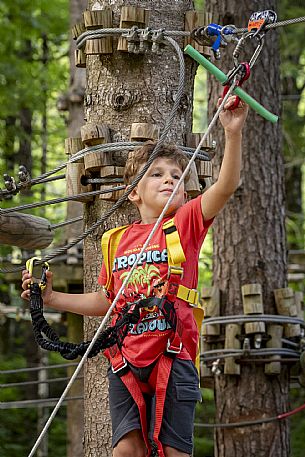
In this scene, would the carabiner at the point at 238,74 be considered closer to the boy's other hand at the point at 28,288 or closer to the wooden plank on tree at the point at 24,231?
the boy's other hand at the point at 28,288

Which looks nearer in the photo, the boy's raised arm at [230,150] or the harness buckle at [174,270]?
the boy's raised arm at [230,150]

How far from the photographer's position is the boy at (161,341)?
323cm

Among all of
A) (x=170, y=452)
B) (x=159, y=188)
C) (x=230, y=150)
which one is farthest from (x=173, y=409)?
(x=230, y=150)

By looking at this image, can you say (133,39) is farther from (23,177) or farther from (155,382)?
Result: (155,382)

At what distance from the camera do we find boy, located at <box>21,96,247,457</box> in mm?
3227

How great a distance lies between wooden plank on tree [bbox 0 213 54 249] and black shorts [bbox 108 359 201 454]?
1.17 m

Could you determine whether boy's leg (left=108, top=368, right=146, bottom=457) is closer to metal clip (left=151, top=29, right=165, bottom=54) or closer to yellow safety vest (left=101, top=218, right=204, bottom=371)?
yellow safety vest (left=101, top=218, right=204, bottom=371)

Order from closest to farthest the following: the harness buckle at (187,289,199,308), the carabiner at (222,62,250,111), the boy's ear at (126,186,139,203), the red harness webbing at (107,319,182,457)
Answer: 1. the carabiner at (222,62,250,111)
2. the red harness webbing at (107,319,182,457)
3. the harness buckle at (187,289,199,308)
4. the boy's ear at (126,186,139,203)

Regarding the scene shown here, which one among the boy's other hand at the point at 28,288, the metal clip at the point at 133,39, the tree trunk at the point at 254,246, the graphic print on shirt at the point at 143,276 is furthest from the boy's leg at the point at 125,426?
the tree trunk at the point at 254,246

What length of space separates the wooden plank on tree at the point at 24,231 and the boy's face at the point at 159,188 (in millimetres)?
958

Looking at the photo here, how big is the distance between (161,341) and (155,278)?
0.22 meters

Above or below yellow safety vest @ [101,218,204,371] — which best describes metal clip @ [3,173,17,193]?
above

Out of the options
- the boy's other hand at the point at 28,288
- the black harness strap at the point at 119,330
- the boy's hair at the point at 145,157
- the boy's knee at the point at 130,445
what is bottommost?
the boy's knee at the point at 130,445

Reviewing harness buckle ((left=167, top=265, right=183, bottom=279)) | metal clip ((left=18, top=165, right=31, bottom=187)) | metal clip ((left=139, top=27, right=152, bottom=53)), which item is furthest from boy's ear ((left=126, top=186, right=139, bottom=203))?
metal clip ((left=18, top=165, right=31, bottom=187))
